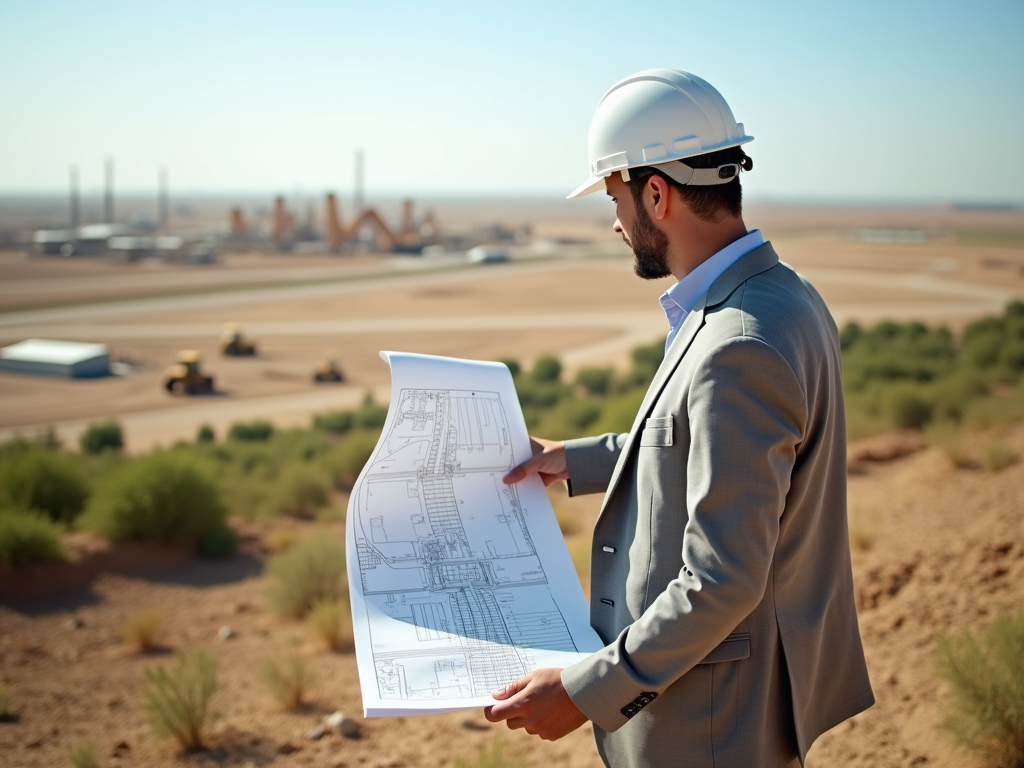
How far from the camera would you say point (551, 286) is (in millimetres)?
53781

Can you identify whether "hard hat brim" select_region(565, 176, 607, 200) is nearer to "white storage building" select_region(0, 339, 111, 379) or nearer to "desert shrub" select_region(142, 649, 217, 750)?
"desert shrub" select_region(142, 649, 217, 750)

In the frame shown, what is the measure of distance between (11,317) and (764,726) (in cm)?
4282

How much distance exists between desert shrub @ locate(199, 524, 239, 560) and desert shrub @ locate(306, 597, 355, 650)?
283 centimetres

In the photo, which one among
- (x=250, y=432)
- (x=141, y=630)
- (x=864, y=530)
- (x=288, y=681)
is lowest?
(x=250, y=432)

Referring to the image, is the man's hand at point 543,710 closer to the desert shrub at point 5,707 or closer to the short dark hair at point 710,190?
the short dark hair at point 710,190

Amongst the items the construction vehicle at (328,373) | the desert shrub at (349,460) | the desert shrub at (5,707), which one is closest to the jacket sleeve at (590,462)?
the desert shrub at (5,707)

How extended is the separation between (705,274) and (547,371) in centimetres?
2347

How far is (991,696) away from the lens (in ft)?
12.4

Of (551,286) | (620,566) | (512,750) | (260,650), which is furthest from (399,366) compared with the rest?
(551,286)

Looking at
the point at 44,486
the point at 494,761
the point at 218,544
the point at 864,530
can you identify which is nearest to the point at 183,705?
the point at 494,761

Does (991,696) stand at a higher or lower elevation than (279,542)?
higher

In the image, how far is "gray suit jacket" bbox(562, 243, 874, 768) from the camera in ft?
5.89

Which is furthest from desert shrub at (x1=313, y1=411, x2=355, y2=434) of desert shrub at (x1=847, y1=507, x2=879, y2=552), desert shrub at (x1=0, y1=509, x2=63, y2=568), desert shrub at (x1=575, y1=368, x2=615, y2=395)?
desert shrub at (x1=847, y1=507, x2=879, y2=552)

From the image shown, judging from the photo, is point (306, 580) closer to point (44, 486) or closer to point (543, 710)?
point (44, 486)
